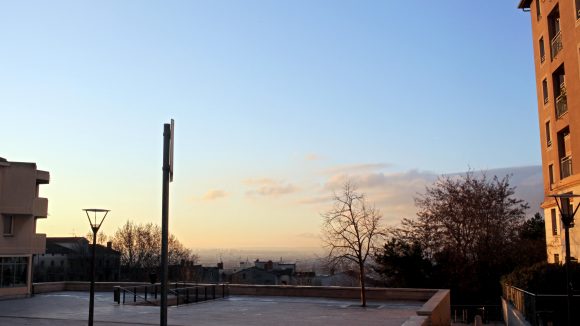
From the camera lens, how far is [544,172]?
34219 millimetres

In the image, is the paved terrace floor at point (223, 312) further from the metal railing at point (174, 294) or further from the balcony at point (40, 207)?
the balcony at point (40, 207)

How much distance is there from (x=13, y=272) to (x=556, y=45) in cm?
3236

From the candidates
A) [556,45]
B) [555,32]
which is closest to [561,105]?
[556,45]

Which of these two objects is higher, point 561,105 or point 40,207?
point 561,105

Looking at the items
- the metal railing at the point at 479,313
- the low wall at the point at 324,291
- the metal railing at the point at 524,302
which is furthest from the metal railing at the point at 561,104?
the low wall at the point at 324,291

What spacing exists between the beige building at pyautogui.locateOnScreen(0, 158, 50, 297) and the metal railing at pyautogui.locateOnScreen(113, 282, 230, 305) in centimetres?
813

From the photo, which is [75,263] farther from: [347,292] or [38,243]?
[347,292]

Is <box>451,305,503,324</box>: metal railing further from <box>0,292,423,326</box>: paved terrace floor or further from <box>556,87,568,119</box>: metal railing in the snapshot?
<box>556,87,568,119</box>: metal railing

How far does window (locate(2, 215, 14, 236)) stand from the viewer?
34.8 metres

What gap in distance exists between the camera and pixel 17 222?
35.3 m

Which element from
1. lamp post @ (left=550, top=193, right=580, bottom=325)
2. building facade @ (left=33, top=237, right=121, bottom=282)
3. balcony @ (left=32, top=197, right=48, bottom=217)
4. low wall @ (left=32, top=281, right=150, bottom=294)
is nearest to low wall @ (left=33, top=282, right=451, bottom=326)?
low wall @ (left=32, top=281, right=150, bottom=294)

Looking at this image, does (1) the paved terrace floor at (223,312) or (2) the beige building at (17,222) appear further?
(2) the beige building at (17,222)

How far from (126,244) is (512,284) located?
70.4m

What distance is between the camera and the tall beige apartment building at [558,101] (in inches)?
1075
